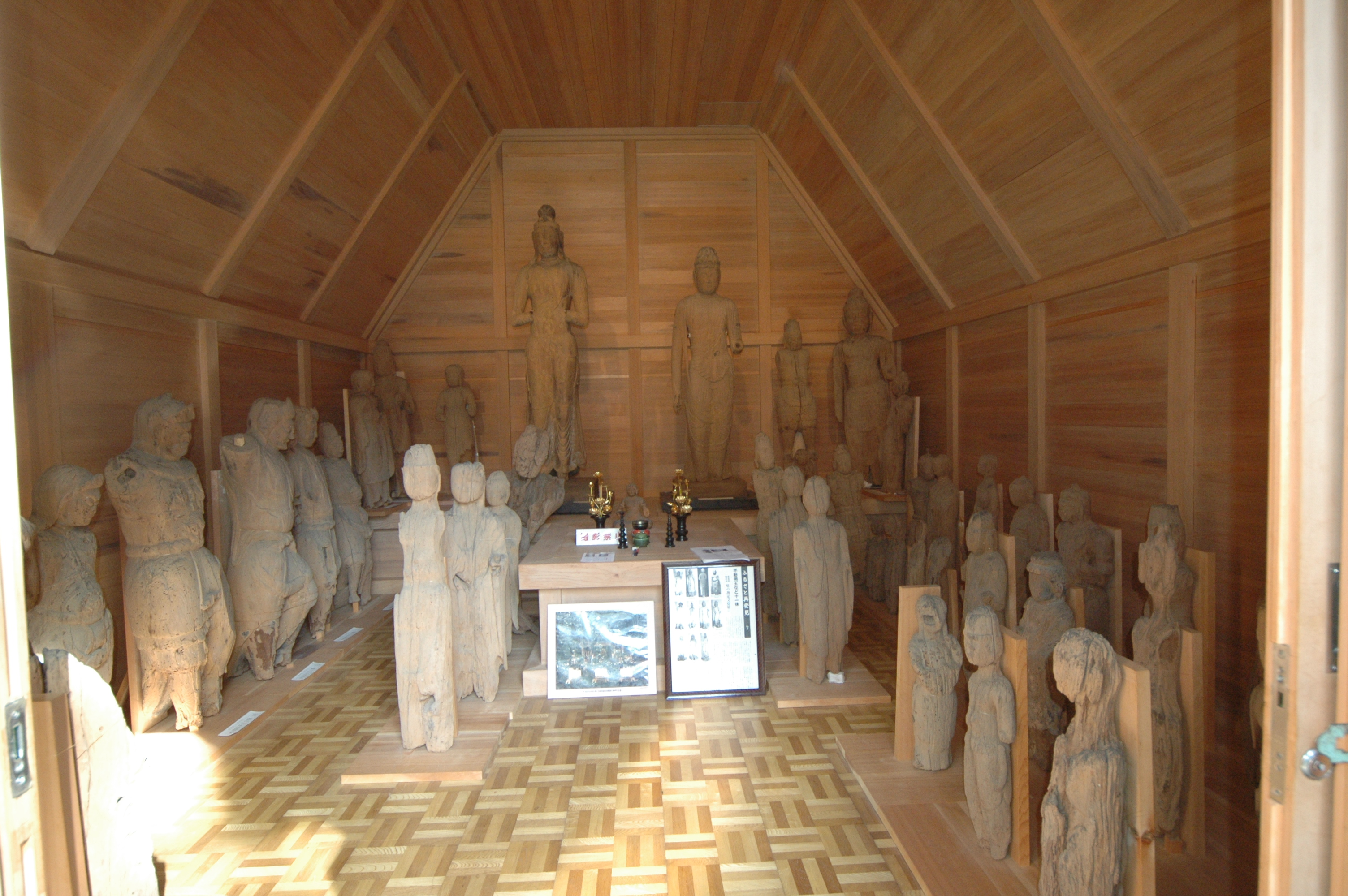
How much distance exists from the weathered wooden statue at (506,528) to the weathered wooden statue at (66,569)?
1773mm

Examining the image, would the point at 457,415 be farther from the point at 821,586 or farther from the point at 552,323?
the point at 821,586

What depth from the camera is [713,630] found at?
383cm

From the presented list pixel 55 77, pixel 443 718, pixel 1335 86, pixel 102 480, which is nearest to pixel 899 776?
pixel 443 718

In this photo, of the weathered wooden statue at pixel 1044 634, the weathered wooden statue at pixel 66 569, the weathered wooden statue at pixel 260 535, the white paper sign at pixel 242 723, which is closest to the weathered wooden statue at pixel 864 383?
the weathered wooden statue at pixel 1044 634

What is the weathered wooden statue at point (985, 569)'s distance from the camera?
141 inches

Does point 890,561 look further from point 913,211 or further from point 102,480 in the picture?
point 102,480

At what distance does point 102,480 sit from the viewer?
3062 mm

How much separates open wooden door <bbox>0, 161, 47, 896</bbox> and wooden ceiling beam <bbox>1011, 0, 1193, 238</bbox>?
3976 millimetres

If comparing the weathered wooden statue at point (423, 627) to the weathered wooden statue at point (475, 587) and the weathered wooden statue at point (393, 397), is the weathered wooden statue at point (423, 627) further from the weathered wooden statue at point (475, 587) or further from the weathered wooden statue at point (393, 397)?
the weathered wooden statue at point (393, 397)

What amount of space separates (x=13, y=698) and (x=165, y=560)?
2589mm

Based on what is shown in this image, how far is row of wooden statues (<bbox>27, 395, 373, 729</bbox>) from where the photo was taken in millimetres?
2979

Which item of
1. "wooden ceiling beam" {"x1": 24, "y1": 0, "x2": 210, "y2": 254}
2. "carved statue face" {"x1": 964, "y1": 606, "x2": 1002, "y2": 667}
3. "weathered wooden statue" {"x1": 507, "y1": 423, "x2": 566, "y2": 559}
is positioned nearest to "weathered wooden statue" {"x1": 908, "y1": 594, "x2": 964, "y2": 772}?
"carved statue face" {"x1": 964, "y1": 606, "x2": 1002, "y2": 667}

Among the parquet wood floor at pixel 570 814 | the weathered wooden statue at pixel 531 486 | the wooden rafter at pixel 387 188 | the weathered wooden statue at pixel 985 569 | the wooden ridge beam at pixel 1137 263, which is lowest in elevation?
the parquet wood floor at pixel 570 814

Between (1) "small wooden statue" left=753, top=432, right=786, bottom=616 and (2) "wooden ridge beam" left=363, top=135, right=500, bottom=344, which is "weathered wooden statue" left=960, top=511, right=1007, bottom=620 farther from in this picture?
(2) "wooden ridge beam" left=363, top=135, right=500, bottom=344
